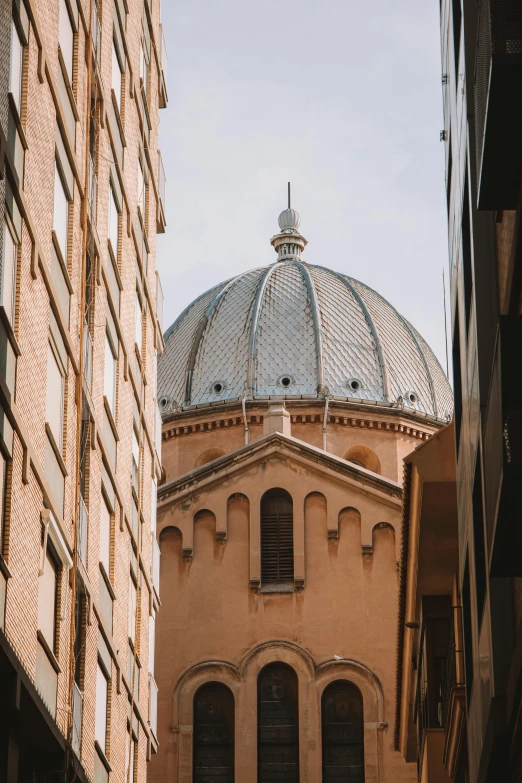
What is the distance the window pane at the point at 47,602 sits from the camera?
1571 cm

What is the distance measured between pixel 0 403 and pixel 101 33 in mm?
8341

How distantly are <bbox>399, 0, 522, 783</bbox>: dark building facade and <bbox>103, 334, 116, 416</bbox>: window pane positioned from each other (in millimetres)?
4302

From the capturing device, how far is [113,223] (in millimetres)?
21891

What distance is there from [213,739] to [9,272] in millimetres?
20197

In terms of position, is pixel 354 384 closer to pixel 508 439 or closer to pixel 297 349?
pixel 297 349

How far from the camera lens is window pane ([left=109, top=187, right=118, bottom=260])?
21.5 m

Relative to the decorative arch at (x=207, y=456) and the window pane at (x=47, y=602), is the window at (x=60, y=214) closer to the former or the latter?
the window pane at (x=47, y=602)

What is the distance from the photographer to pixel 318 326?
46.6 m

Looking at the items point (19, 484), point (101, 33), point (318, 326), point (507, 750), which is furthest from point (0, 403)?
point (318, 326)

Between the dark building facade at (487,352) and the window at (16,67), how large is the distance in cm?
402

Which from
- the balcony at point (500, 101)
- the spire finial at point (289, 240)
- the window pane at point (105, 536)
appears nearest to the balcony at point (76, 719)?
the window pane at point (105, 536)

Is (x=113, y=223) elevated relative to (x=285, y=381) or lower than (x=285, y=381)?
lower

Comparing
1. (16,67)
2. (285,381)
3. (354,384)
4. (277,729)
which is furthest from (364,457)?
(16,67)

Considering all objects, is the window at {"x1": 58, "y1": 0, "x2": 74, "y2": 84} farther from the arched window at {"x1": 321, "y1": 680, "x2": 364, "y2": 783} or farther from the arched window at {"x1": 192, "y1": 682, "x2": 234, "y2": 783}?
the arched window at {"x1": 321, "y1": 680, "x2": 364, "y2": 783}
